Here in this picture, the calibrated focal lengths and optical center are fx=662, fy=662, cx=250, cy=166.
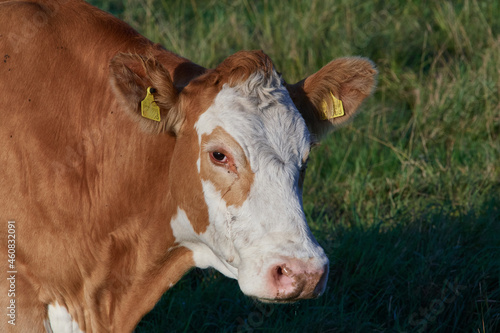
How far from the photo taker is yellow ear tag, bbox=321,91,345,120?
3.66 metres

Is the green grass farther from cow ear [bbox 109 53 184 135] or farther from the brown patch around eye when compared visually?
cow ear [bbox 109 53 184 135]

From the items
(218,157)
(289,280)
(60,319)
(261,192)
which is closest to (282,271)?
(289,280)

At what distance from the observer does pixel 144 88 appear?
10.6 feet

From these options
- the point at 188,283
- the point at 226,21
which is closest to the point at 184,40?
the point at 226,21

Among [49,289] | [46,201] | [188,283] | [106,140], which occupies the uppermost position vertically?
[106,140]

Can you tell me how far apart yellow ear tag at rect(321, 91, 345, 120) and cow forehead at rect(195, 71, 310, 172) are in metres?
0.42

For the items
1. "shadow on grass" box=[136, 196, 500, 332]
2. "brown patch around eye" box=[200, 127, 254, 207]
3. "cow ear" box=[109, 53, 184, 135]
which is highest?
"cow ear" box=[109, 53, 184, 135]

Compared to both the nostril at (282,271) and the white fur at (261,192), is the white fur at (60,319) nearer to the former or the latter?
the white fur at (261,192)

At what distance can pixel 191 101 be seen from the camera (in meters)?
3.29

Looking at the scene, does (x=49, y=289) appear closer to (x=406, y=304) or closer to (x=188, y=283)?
(x=188, y=283)

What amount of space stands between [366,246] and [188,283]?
4.29 ft

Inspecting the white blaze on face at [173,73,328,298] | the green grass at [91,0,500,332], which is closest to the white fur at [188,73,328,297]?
the white blaze on face at [173,73,328,298]

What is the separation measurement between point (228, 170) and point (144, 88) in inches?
23.2

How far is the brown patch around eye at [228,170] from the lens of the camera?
120 inches
